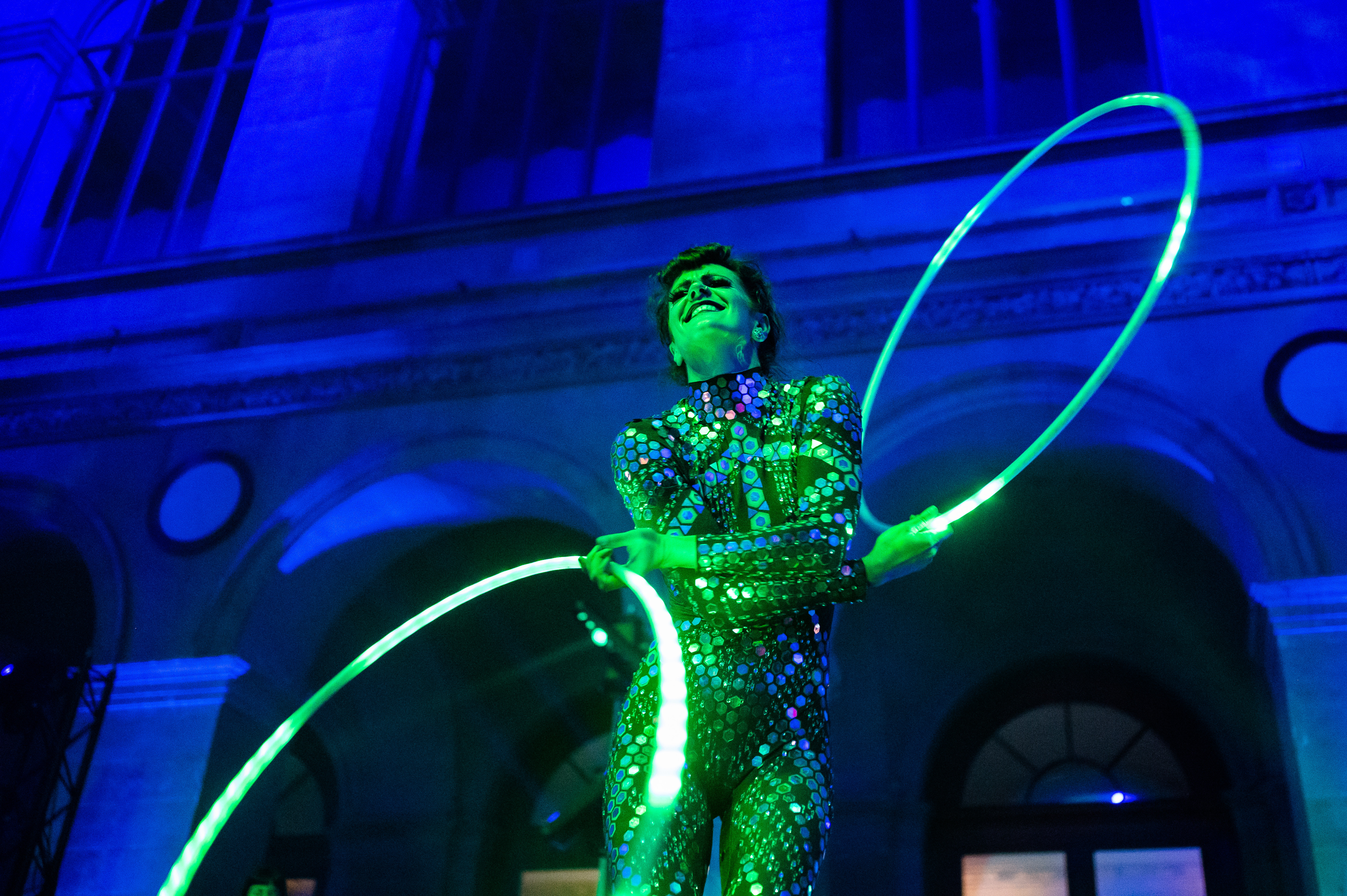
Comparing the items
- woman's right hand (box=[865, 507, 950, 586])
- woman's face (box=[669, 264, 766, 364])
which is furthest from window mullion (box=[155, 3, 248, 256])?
woman's right hand (box=[865, 507, 950, 586])

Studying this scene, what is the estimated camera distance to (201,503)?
972 cm

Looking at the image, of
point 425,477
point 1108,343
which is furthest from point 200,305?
point 1108,343

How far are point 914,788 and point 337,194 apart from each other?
7218 mm

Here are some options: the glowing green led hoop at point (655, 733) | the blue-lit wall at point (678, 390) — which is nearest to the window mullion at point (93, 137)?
the blue-lit wall at point (678, 390)

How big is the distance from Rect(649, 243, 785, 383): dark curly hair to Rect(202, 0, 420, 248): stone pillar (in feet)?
25.9

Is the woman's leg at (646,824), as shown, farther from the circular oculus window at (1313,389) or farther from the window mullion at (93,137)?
the window mullion at (93,137)

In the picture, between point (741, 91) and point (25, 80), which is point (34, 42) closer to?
point (25, 80)

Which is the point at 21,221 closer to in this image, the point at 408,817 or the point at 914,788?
the point at 408,817

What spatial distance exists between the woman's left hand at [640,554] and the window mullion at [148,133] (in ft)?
35.0

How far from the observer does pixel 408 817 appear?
12.2 m

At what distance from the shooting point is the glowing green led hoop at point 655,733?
2.53 metres

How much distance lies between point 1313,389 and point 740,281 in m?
5.62

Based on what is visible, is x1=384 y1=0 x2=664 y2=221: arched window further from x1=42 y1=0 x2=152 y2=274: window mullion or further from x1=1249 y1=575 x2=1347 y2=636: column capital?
x1=1249 y1=575 x2=1347 y2=636: column capital

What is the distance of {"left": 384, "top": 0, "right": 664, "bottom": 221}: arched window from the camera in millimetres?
11484
